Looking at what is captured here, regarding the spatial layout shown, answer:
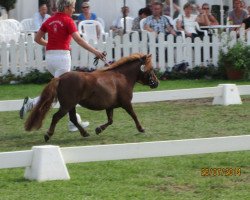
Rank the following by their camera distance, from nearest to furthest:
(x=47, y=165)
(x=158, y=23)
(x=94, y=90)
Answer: (x=47, y=165) → (x=94, y=90) → (x=158, y=23)

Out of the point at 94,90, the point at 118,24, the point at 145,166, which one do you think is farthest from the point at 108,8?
the point at 145,166

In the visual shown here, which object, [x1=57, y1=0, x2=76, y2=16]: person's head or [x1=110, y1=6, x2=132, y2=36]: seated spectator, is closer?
[x1=57, y1=0, x2=76, y2=16]: person's head

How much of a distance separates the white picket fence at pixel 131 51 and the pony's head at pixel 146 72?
6.85 m

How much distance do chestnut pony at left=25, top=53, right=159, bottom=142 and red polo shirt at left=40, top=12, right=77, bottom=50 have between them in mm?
596

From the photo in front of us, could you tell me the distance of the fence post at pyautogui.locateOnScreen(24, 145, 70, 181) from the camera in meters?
8.32

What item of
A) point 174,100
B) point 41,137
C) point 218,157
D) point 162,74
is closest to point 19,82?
point 162,74

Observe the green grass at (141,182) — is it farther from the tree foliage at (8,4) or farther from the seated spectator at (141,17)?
the tree foliage at (8,4)

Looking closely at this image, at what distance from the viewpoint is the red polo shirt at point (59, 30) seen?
11.5m

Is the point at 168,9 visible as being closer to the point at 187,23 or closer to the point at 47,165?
the point at 187,23

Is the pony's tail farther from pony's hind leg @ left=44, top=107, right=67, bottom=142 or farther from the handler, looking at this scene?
the handler

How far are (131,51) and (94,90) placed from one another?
7.78 meters

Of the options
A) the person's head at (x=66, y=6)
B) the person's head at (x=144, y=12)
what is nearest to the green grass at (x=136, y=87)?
the person's head at (x=144, y=12)

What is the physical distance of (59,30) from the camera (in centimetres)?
1155
